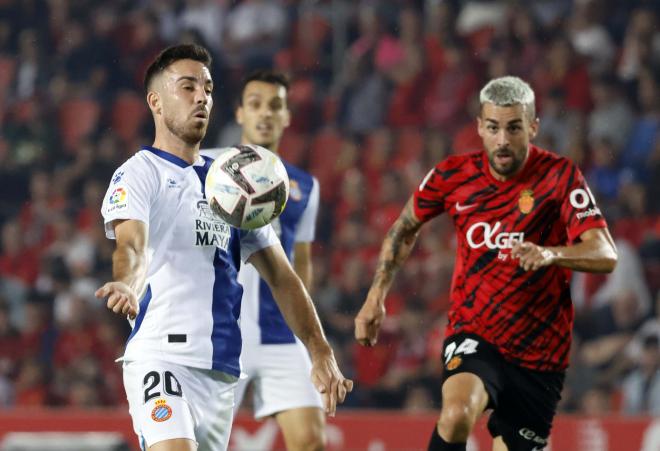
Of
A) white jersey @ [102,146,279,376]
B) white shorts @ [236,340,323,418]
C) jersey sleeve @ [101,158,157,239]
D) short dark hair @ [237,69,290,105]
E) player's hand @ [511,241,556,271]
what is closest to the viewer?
jersey sleeve @ [101,158,157,239]

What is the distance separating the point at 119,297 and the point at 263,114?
322 centimetres

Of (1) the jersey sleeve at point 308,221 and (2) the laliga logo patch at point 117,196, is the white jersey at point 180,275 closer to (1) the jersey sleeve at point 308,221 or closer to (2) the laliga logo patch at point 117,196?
(2) the laliga logo patch at point 117,196

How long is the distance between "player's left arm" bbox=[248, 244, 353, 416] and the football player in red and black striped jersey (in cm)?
100

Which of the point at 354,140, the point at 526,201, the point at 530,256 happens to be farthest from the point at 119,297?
the point at 354,140

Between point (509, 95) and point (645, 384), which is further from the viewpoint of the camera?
point (645, 384)

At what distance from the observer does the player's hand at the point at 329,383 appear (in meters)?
4.27

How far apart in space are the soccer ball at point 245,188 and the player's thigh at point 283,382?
2.19 meters

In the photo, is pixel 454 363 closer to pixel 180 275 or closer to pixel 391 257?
pixel 391 257

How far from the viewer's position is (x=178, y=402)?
4359mm

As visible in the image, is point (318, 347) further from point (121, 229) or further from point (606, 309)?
point (606, 309)

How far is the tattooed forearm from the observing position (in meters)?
5.98

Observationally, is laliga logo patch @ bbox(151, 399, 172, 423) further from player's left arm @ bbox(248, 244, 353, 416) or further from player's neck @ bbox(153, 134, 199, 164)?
player's neck @ bbox(153, 134, 199, 164)

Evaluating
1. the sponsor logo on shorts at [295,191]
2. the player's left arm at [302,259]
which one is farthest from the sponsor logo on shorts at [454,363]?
the sponsor logo on shorts at [295,191]

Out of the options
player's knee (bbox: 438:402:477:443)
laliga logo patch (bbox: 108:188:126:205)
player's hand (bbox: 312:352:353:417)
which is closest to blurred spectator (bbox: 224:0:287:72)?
player's knee (bbox: 438:402:477:443)
